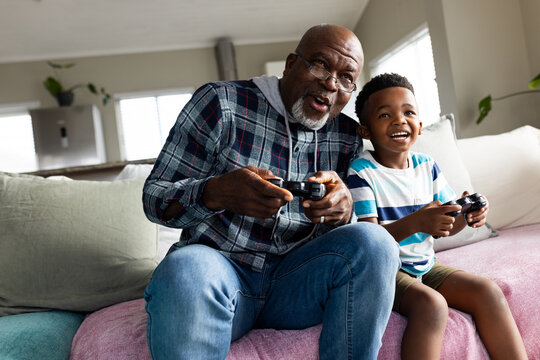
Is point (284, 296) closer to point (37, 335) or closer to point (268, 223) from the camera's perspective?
point (268, 223)

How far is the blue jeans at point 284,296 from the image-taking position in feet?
2.68

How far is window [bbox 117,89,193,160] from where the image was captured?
6.53m

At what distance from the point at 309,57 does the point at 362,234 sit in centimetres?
50

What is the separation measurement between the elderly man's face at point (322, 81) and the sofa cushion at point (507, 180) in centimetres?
90

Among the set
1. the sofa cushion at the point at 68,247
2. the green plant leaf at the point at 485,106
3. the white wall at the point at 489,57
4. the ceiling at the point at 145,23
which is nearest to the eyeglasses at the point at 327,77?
the sofa cushion at the point at 68,247

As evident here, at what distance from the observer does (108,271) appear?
4.28 ft

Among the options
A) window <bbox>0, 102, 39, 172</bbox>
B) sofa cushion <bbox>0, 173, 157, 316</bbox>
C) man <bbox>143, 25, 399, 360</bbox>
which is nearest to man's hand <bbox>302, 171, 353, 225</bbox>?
man <bbox>143, 25, 399, 360</bbox>

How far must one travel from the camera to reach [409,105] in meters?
1.29

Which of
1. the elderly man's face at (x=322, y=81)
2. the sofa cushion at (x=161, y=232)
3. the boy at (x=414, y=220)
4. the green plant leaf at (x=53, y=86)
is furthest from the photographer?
the green plant leaf at (x=53, y=86)

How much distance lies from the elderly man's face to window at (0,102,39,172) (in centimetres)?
593

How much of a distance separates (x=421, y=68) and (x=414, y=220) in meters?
4.26

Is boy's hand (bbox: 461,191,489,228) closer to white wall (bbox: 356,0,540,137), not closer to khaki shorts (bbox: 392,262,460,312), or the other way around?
khaki shorts (bbox: 392,262,460,312)

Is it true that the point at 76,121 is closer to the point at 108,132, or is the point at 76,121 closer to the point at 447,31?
the point at 108,132

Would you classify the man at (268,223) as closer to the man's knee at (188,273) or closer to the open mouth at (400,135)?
the man's knee at (188,273)
